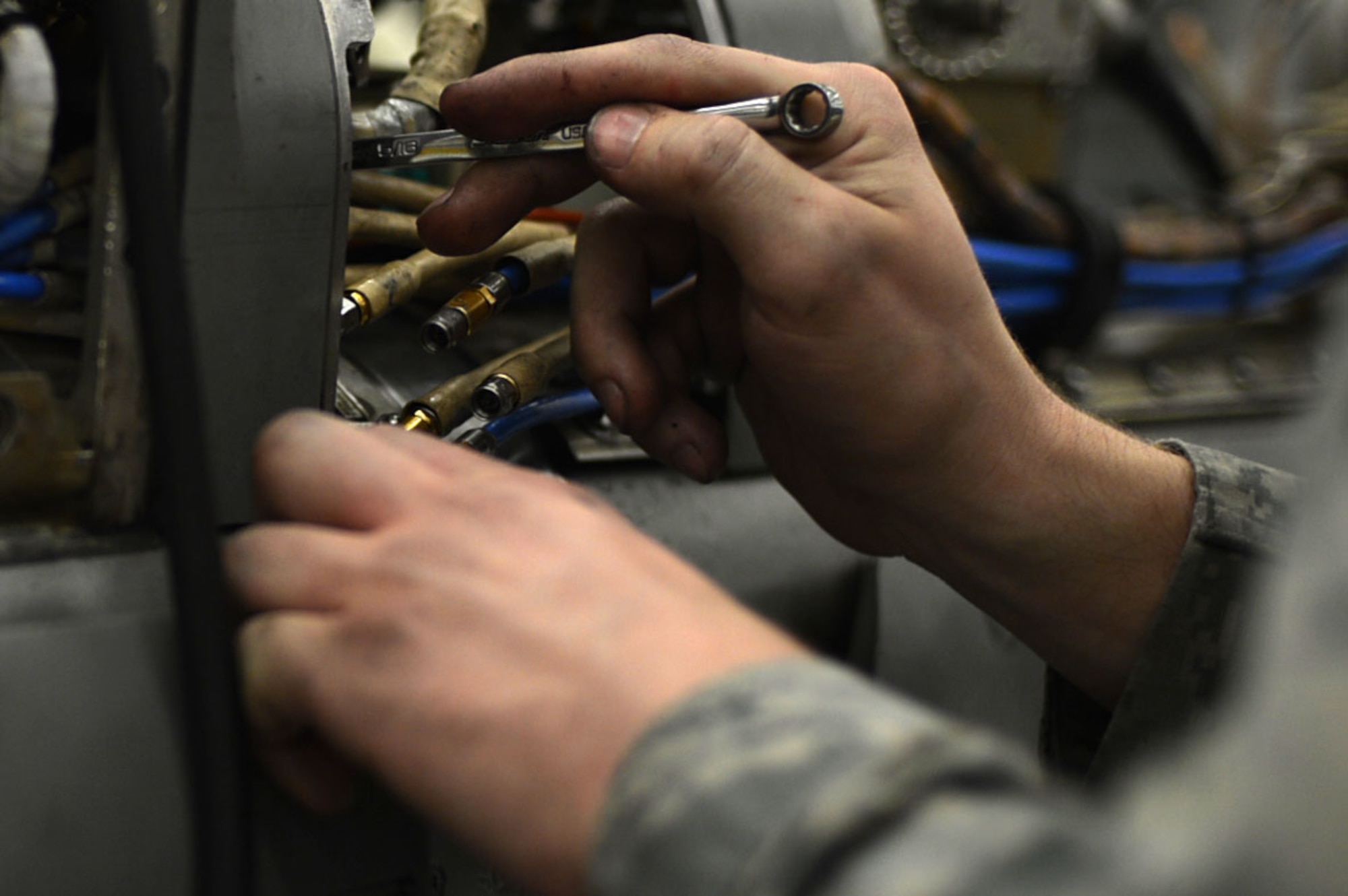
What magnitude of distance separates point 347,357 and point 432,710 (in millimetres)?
422

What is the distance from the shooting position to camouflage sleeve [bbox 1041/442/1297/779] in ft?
2.16

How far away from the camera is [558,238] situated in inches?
30.3

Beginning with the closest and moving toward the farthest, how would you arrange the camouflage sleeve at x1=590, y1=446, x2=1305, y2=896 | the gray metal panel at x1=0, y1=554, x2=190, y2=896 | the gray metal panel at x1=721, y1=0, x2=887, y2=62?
the camouflage sleeve at x1=590, y1=446, x2=1305, y2=896 < the gray metal panel at x1=0, y1=554, x2=190, y2=896 < the gray metal panel at x1=721, y1=0, x2=887, y2=62

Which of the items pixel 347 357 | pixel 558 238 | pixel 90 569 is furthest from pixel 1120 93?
pixel 90 569

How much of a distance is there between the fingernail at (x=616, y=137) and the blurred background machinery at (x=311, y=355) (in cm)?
11

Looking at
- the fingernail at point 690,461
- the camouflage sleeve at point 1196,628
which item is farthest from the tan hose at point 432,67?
the camouflage sleeve at point 1196,628

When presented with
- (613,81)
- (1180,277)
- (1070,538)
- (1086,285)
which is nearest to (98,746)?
(613,81)

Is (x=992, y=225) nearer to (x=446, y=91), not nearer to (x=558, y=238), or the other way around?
(x=558, y=238)

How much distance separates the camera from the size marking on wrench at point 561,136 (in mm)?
592

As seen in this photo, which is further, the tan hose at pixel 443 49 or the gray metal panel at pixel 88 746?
the tan hose at pixel 443 49

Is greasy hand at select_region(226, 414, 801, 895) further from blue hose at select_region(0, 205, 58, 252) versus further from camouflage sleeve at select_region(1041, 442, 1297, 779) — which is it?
camouflage sleeve at select_region(1041, 442, 1297, 779)

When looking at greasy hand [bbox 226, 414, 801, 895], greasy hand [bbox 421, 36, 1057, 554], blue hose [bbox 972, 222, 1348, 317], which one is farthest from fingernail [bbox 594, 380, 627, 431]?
blue hose [bbox 972, 222, 1348, 317]

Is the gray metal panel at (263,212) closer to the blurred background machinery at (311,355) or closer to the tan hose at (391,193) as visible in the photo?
the blurred background machinery at (311,355)

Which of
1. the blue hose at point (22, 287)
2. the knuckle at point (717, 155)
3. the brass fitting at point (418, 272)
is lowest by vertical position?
the brass fitting at point (418, 272)
